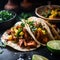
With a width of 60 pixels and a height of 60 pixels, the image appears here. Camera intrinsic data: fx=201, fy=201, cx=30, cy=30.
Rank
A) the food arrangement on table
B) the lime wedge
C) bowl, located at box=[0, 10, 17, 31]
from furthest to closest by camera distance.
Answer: bowl, located at box=[0, 10, 17, 31]
the food arrangement on table
the lime wedge

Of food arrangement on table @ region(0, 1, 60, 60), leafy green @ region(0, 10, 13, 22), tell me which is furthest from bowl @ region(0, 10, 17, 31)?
food arrangement on table @ region(0, 1, 60, 60)

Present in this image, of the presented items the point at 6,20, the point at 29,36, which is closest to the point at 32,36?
the point at 29,36

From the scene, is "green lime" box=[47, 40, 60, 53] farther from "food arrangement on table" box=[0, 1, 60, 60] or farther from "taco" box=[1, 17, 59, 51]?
"taco" box=[1, 17, 59, 51]

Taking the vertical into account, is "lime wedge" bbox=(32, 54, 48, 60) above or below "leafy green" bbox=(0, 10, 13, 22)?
above

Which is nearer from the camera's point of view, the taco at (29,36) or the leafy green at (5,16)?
the taco at (29,36)

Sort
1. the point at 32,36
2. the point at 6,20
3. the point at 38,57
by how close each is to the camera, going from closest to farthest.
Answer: the point at 38,57 < the point at 32,36 < the point at 6,20

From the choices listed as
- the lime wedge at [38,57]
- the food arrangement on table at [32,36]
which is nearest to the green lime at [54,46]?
the food arrangement on table at [32,36]

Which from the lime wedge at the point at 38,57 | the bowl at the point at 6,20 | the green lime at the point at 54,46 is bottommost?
the bowl at the point at 6,20

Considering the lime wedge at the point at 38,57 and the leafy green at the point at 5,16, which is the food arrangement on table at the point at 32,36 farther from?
the leafy green at the point at 5,16

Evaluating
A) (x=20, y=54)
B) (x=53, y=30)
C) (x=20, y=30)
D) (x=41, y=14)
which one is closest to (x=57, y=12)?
(x=41, y=14)

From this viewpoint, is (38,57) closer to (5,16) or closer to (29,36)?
(29,36)

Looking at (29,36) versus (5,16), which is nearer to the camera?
(29,36)
